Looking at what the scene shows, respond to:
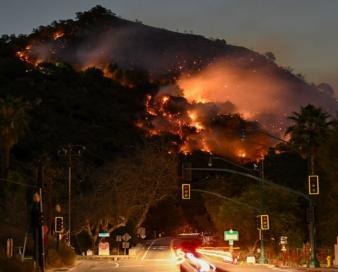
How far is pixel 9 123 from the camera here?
87.4 metres

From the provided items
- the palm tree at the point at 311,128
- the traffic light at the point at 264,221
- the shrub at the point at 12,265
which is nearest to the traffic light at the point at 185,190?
the shrub at the point at 12,265

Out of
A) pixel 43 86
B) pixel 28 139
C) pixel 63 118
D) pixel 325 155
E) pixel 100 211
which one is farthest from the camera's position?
pixel 43 86

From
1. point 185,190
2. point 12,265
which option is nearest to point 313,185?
point 185,190

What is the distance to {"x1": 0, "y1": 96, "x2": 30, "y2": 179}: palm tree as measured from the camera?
87.2 m

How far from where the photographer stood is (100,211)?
87.0 meters

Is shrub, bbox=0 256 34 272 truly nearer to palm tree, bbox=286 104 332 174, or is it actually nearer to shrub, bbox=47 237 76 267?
shrub, bbox=47 237 76 267

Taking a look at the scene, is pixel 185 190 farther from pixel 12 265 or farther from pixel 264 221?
pixel 264 221

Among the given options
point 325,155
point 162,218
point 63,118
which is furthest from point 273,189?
point 63,118

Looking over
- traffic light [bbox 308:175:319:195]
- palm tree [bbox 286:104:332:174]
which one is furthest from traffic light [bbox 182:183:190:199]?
palm tree [bbox 286:104:332:174]

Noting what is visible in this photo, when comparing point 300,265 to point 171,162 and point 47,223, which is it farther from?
point 171,162

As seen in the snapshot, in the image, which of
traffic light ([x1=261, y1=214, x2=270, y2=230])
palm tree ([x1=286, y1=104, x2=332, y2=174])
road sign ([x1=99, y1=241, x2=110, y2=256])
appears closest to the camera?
traffic light ([x1=261, y1=214, x2=270, y2=230])

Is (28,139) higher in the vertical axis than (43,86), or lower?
lower

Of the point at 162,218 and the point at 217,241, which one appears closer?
the point at 217,241

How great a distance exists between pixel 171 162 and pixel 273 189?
1859cm
